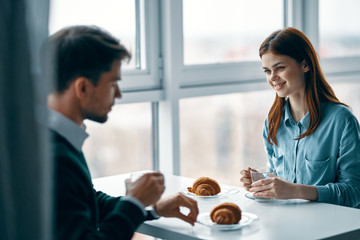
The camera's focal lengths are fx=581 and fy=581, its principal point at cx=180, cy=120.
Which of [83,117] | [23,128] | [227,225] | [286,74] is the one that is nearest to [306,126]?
[286,74]

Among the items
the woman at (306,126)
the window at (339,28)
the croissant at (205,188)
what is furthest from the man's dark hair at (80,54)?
the window at (339,28)

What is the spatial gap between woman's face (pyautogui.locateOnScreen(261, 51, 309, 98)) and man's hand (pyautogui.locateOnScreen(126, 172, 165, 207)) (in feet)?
3.09

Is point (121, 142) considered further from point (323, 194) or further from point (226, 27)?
point (323, 194)

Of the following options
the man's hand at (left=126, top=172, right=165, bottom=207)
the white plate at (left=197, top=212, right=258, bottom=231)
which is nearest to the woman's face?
the white plate at (left=197, top=212, right=258, bottom=231)

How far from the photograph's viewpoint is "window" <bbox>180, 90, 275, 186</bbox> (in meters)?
3.17

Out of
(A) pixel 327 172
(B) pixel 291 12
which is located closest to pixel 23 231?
(A) pixel 327 172

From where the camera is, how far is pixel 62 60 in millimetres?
1407

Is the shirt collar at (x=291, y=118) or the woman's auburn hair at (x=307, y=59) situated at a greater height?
the woman's auburn hair at (x=307, y=59)

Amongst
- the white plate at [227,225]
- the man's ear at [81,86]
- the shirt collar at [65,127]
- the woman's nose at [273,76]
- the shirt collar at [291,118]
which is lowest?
the white plate at [227,225]

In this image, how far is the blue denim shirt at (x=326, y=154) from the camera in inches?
82.5

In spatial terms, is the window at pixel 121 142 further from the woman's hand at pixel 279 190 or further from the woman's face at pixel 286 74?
the woman's hand at pixel 279 190

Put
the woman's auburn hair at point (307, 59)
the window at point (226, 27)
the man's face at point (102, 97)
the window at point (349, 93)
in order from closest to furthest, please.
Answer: the man's face at point (102, 97), the woman's auburn hair at point (307, 59), the window at point (226, 27), the window at point (349, 93)

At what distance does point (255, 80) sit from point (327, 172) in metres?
1.28

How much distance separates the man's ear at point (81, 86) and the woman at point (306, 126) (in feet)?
2.91
